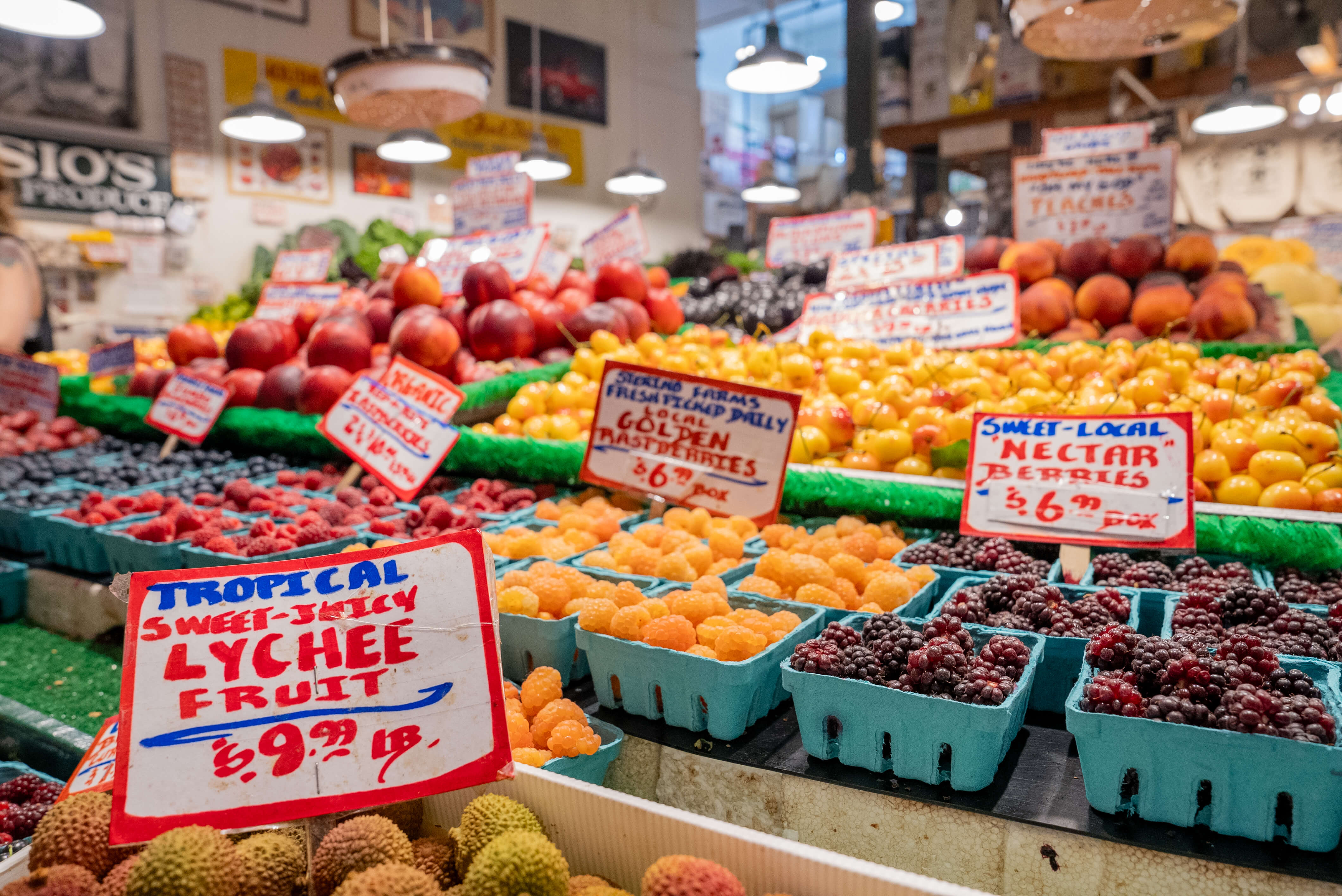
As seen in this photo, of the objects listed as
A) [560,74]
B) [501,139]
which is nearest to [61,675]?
[501,139]

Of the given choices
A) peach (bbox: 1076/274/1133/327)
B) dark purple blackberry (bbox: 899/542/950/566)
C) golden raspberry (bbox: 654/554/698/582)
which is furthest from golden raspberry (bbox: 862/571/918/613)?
peach (bbox: 1076/274/1133/327)

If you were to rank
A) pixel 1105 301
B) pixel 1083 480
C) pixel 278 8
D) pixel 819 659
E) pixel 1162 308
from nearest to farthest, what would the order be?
pixel 819 659 → pixel 1083 480 → pixel 1162 308 → pixel 1105 301 → pixel 278 8

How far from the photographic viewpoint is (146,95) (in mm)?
7910

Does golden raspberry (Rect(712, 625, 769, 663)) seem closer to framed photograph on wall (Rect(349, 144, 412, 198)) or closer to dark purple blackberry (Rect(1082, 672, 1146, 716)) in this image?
dark purple blackberry (Rect(1082, 672, 1146, 716))

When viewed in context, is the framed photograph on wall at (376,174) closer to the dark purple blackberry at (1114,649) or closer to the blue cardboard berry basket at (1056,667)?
the blue cardboard berry basket at (1056,667)

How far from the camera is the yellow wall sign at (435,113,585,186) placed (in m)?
10.1

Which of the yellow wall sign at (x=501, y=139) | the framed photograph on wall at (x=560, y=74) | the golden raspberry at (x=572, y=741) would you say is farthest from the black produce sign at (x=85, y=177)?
the golden raspberry at (x=572, y=741)

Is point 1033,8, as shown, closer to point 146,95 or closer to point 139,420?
point 139,420

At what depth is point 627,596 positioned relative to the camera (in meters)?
1.51

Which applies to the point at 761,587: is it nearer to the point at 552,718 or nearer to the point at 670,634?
the point at 670,634

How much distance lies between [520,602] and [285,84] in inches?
362

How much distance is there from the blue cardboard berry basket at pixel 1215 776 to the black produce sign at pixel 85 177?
867cm

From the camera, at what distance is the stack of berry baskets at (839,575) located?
5.11ft

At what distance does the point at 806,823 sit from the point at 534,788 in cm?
42
